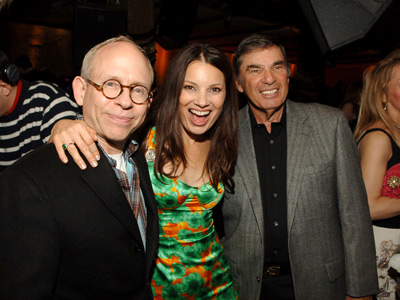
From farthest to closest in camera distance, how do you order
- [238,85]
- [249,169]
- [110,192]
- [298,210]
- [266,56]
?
[238,85]
[266,56]
[249,169]
[298,210]
[110,192]

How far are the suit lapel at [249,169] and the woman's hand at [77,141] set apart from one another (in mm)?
872

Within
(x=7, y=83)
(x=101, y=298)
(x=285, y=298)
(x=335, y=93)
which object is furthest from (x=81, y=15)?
(x=335, y=93)

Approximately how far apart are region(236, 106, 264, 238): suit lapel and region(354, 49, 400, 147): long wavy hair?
84 cm

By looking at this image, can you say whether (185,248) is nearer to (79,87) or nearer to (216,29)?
(79,87)

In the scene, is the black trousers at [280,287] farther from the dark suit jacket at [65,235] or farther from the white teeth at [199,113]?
the white teeth at [199,113]

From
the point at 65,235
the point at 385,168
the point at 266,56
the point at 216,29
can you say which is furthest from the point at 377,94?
the point at 216,29

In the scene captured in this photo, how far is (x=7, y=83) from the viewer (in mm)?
1869

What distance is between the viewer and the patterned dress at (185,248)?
1.65 meters

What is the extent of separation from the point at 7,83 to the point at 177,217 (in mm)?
1339

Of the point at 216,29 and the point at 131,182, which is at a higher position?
the point at 216,29

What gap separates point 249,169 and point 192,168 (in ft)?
1.19

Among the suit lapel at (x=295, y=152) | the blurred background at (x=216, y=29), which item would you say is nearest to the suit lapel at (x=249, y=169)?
the suit lapel at (x=295, y=152)

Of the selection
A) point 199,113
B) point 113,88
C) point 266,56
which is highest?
point 266,56

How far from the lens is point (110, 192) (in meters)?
1.15
